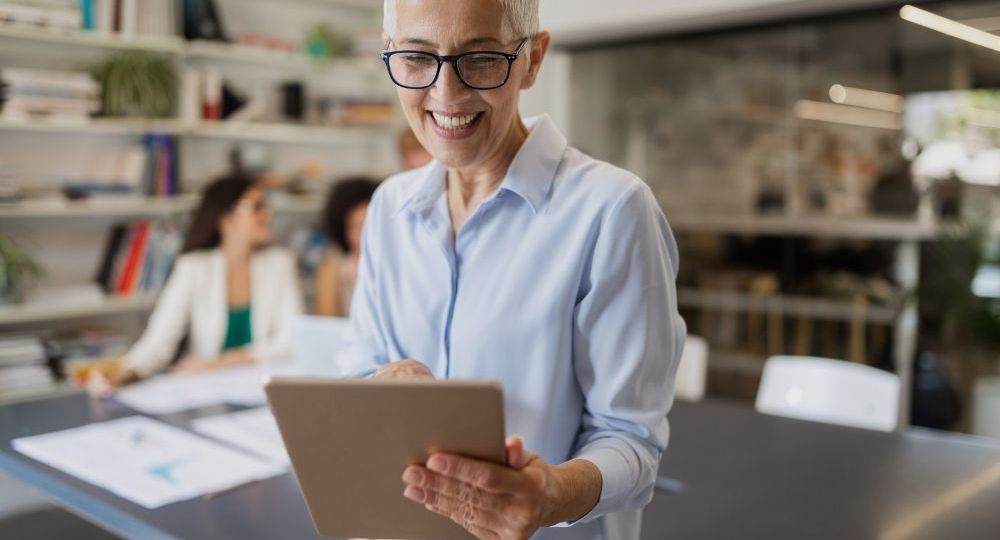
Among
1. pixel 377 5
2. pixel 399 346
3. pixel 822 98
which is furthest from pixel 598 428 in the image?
pixel 377 5

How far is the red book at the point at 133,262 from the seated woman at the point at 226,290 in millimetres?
549

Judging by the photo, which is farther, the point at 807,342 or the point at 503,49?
the point at 807,342

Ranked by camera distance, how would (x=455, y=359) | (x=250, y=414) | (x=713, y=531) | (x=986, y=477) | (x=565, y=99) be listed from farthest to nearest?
(x=565, y=99) → (x=250, y=414) → (x=986, y=477) → (x=713, y=531) → (x=455, y=359)

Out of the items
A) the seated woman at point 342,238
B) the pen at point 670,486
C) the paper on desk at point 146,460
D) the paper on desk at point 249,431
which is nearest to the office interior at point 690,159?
the seated woman at point 342,238

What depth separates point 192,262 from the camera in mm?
3480

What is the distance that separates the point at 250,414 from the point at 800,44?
3.15 metres

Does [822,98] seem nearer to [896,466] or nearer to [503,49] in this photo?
[896,466]

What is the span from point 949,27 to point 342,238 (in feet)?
8.84

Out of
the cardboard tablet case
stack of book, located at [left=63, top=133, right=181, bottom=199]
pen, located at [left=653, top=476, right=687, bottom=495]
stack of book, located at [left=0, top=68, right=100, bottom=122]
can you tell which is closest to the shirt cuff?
the cardboard tablet case

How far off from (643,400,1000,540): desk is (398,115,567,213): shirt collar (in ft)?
2.35

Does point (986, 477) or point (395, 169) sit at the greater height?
point (395, 169)

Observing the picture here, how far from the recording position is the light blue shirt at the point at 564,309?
3.61 ft

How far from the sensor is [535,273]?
1141 millimetres

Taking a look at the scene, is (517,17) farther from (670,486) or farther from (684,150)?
(684,150)
